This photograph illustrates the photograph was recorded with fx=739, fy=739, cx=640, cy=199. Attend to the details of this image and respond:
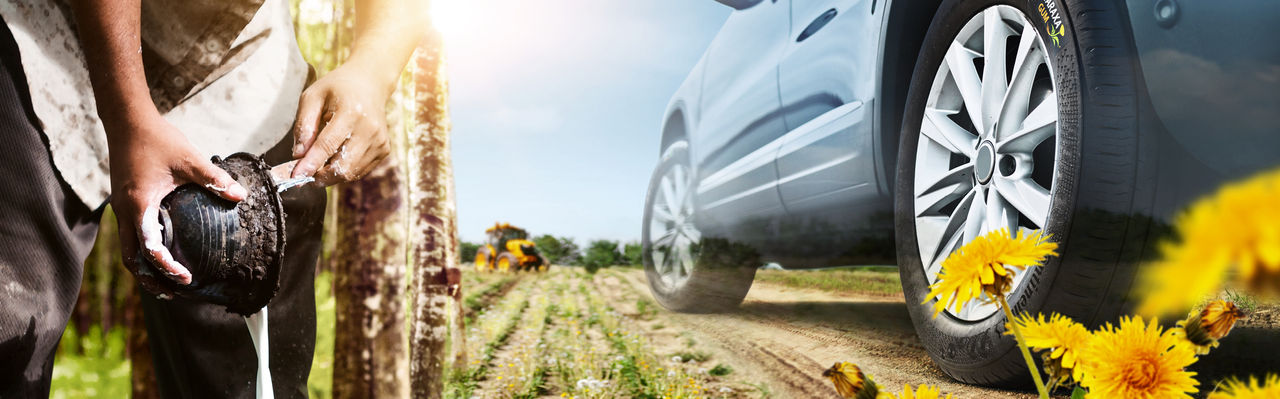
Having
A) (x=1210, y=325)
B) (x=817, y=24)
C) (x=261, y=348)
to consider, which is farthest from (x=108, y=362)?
(x=1210, y=325)

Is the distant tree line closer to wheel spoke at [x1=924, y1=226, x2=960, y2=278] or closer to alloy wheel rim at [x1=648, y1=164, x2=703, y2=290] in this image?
alloy wheel rim at [x1=648, y1=164, x2=703, y2=290]

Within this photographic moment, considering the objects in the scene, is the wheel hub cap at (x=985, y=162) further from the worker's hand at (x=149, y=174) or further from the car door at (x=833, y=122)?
the worker's hand at (x=149, y=174)

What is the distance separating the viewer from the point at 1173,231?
1.68 feet

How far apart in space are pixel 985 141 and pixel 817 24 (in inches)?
9.4

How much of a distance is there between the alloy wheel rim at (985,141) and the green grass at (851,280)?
50 millimetres

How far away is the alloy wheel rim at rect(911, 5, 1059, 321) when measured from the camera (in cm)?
70

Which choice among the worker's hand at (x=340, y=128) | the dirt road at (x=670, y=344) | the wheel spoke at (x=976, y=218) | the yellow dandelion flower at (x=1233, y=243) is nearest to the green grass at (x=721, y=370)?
the dirt road at (x=670, y=344)

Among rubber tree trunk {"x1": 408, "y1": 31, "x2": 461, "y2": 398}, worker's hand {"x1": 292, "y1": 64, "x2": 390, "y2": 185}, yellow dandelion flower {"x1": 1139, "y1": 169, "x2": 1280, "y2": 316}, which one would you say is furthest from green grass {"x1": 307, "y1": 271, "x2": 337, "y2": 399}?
yellow dandelion flower {"x1": 1139, "y1": 169, "x2": 1280, "y2": 316}

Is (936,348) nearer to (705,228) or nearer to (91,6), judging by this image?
(705,228)

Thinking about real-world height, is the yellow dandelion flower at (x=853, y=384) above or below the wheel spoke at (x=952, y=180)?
below

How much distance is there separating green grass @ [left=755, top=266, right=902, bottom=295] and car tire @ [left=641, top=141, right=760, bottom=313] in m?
0.08

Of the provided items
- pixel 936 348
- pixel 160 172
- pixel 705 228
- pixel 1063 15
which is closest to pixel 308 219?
pixel 160 172

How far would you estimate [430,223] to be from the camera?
51.4 inches

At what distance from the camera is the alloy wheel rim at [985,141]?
27.4 inches
